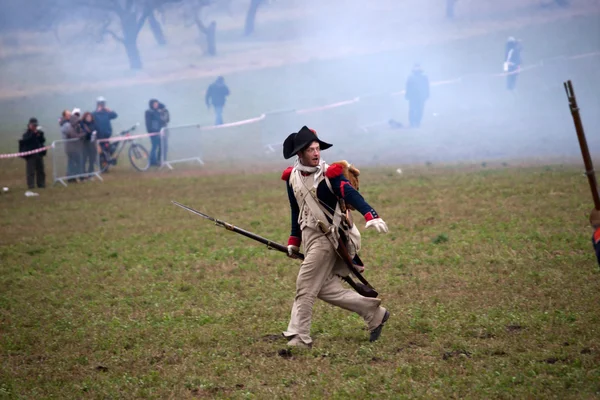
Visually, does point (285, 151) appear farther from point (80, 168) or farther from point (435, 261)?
point (80, 168)

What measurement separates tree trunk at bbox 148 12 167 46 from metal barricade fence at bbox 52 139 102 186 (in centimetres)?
Answer: 2297

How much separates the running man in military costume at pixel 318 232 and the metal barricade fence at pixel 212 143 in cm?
1784

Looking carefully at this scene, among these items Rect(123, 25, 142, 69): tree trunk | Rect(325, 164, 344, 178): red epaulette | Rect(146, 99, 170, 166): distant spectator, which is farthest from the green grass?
Rect(123, 25, 142, 69): tree trunk

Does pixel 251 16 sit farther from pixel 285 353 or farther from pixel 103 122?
pixel 285 353

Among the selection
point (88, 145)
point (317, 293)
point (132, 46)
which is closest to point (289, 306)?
point (317, 293)

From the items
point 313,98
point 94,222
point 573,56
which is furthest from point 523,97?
point 94,222

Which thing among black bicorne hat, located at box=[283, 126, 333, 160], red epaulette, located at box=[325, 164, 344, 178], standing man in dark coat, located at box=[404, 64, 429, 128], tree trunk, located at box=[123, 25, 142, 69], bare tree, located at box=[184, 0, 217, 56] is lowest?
red epaulette, located at box=[325, 164, 344, 178]

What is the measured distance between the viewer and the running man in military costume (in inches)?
273

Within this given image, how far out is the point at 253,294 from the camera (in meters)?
9.28

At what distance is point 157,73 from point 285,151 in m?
39.6

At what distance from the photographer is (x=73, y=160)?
71.9 feet

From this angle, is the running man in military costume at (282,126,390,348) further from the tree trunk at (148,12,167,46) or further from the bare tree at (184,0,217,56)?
the bare tree at (184,0,217,56)

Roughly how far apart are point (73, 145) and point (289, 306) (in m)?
14.4

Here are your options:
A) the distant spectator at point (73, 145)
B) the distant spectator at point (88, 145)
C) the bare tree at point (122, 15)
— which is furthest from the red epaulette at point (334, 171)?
the bare tree at point (122, 15)
